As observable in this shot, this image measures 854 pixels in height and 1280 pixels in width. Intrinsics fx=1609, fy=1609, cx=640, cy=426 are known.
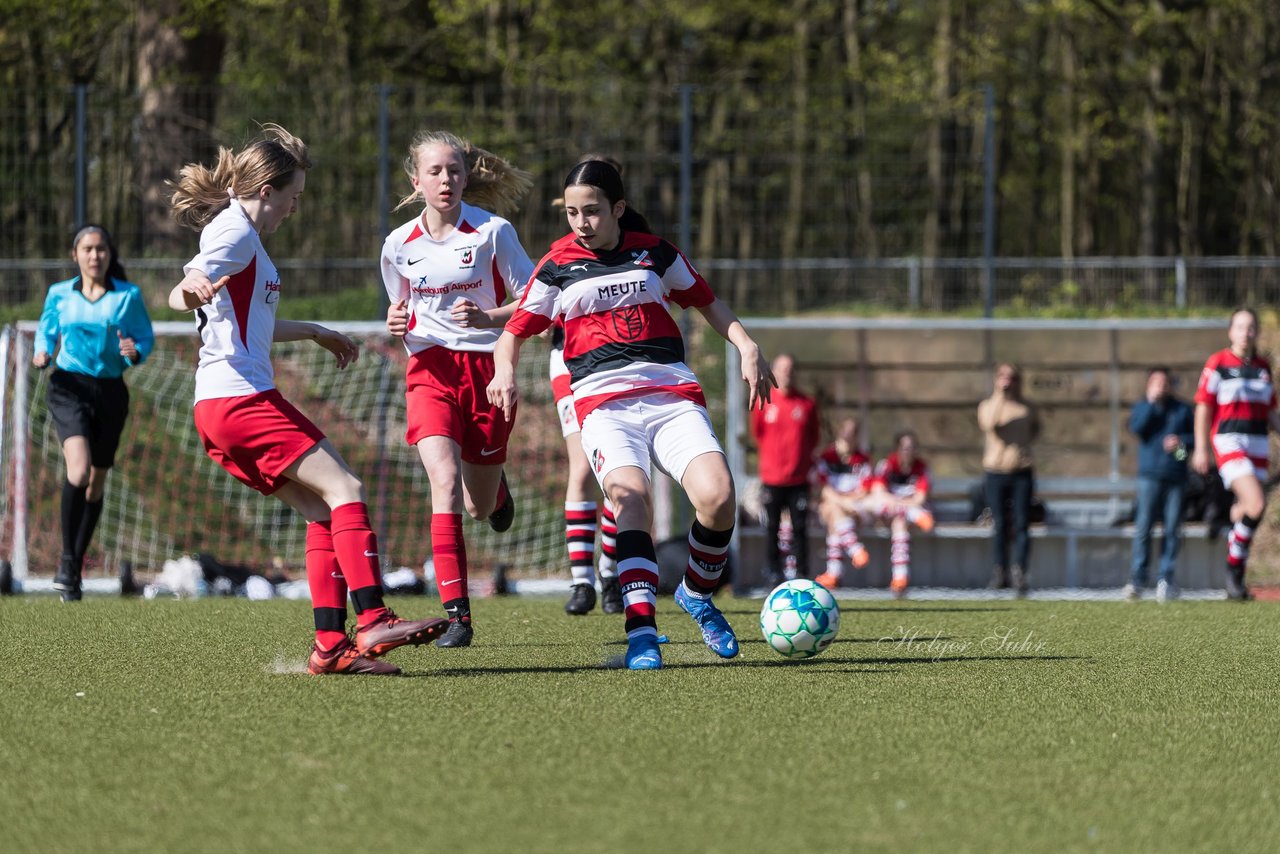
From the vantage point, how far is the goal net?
12844 millimetres

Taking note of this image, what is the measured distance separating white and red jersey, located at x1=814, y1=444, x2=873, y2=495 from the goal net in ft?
7.11

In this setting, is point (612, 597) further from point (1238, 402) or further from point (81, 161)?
point (81, 161)

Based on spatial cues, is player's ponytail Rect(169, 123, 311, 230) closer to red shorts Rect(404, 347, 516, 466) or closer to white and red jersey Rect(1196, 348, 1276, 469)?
red shorts Rect(404, 347, 516, 466)

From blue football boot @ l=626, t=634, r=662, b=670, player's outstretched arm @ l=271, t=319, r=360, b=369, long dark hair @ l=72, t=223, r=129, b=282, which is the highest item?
long dark hair @ l=72, t=223, r=129, b=282

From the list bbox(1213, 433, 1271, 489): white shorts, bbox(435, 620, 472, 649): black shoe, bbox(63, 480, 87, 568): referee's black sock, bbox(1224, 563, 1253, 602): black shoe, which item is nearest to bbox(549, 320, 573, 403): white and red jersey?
bbox(435, 620, 472, 649): black shoe

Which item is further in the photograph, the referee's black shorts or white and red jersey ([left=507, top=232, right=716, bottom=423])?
the referee's black shorts

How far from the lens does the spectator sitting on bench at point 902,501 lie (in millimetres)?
12414

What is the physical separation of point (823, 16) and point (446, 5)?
7355 mm

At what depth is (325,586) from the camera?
5.57m

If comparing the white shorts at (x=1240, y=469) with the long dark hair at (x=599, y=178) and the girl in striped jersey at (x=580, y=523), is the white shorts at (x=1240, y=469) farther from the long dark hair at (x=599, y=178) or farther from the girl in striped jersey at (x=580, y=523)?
the long dark hair at (x=599, y=178)

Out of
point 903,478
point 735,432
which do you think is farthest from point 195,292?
point 903,478

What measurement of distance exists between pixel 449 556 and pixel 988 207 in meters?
9.72

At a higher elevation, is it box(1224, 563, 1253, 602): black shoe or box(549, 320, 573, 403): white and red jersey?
box(549, 320, 573, 403): white and red jersey

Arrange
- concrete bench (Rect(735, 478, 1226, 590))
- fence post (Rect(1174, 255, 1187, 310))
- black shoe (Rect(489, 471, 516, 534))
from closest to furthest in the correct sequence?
1. black shoe (Rect(489, 471, 516, 534))
2. concrete bench (Rect(735, 478, 1226, 590))
3. fence post (Rect(1174, 255, 1187, 310))
